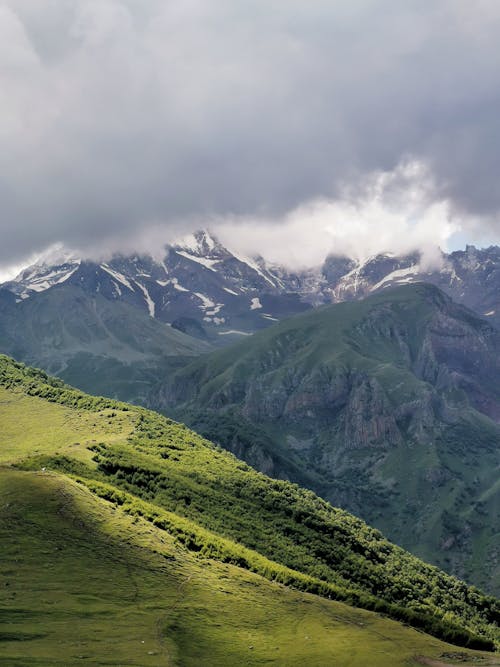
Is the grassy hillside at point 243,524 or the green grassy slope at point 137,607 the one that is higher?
the grassy hillside at point 243,524

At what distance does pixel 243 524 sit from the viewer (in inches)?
6181

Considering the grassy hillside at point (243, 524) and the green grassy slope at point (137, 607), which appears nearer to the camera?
the green grassy slope at point (137, 607)

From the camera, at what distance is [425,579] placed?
7224 inches

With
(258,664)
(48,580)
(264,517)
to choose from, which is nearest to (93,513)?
(48,580)

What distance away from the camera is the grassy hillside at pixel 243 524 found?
12556 cm

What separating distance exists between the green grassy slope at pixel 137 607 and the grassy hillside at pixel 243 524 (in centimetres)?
508

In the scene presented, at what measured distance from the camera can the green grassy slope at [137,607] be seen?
3196 inches

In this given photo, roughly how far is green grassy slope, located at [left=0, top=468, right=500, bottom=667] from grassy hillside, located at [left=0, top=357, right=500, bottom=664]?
5079 millimetres

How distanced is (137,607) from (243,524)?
219 ft

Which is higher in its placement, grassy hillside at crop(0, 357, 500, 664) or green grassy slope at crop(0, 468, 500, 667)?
grassy hillside at crop(0, 357, 500, 664)

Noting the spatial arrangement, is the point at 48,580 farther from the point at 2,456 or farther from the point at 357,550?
the point at 357,550

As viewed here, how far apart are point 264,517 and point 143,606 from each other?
257ft

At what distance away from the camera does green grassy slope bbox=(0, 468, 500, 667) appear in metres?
81.2

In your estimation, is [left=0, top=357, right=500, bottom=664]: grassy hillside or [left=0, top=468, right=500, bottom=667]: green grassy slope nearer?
[left=0, top=468, right=500, bottom=667]: green grassy slope
